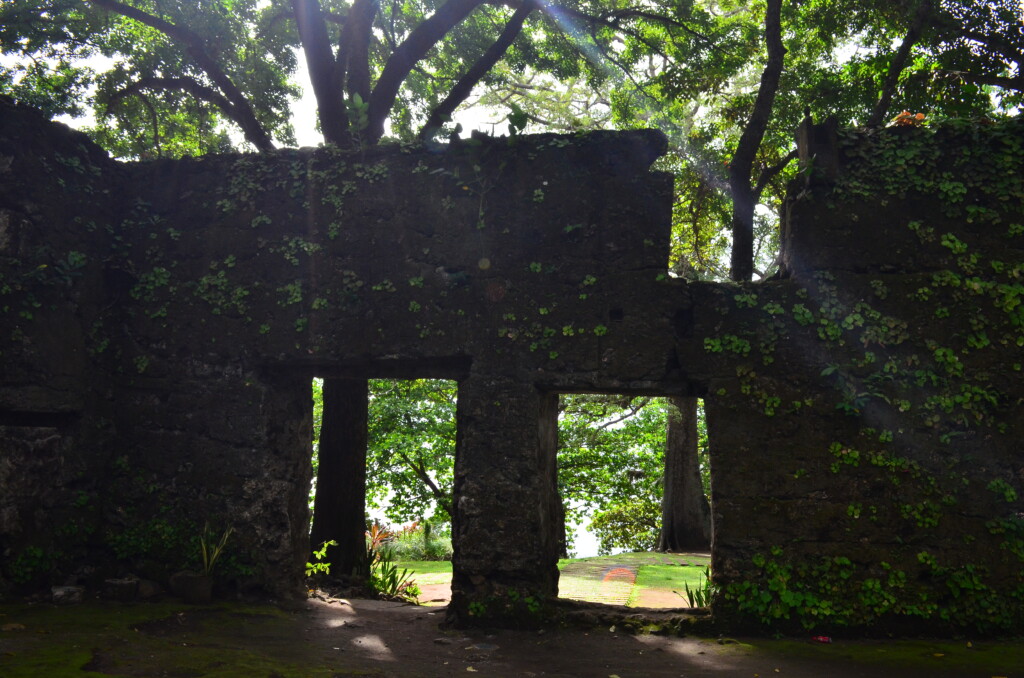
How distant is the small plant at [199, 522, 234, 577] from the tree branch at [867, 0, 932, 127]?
7700 mm

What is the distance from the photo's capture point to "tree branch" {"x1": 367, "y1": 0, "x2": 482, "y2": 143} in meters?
8.62

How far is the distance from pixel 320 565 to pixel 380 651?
2196 mm

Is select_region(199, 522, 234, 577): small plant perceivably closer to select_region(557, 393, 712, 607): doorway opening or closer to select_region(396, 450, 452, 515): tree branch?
select_region(557, 393, 712, 607): doorway opening

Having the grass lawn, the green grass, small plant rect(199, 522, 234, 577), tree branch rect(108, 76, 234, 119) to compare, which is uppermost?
tree branch rect(108, 76, 234, 119)

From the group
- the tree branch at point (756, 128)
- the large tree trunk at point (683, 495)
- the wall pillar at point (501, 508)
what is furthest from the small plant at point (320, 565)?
the large tree trunk at point (683, 495)

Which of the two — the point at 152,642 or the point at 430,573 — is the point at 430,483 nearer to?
the point at 430,573

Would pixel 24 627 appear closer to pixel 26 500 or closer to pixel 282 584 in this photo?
pixel 26 500

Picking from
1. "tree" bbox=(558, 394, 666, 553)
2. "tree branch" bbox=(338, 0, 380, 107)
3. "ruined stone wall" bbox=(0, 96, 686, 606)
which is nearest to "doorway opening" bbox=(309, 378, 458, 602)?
"ruined stone wall" bbox=(0, 96, 686, 606)

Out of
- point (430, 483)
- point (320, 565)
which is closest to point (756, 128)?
point (320, 565)

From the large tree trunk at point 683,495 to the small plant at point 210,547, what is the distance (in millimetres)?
8111

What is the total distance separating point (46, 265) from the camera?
17.9ft

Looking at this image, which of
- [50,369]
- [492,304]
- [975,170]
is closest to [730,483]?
[492,304]

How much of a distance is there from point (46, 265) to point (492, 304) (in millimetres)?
3356

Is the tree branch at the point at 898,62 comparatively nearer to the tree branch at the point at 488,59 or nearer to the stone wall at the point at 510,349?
the stone wall at the point at 510,349
